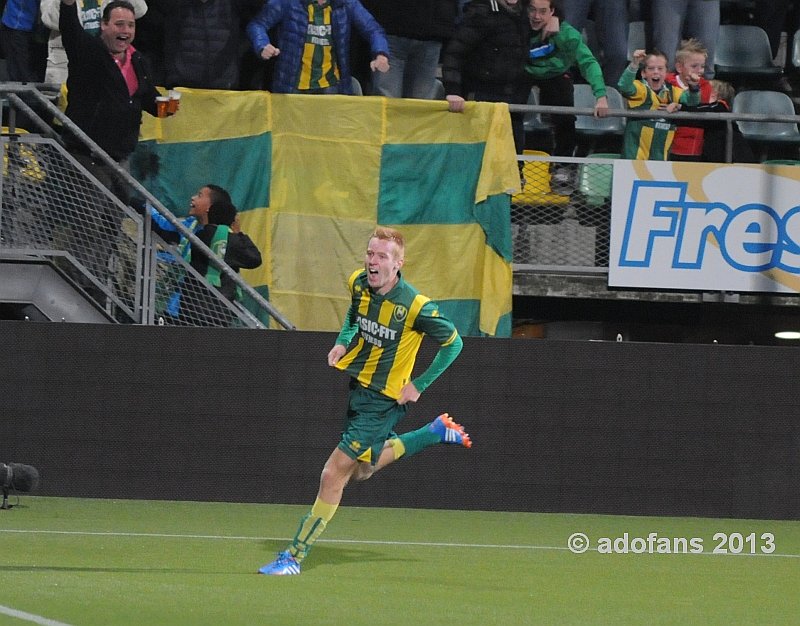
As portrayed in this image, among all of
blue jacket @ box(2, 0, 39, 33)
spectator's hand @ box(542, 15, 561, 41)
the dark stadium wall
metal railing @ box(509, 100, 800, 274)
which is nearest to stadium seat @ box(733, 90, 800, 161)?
metal railing @ box(509, 100, 800, 274)

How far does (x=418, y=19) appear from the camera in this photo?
47.5 ft

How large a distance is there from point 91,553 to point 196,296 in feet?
14.1

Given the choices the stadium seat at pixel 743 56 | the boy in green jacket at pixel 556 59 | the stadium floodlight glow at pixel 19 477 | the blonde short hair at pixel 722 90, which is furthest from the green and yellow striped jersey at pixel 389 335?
the stadium seat at pixel 743 56

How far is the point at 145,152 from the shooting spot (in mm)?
13617

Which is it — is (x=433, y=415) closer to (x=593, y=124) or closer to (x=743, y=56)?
(x=593, y=124)

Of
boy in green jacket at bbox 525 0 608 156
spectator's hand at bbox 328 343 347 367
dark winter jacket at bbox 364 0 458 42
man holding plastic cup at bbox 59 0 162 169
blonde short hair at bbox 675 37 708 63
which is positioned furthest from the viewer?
blonde short hair at bbox 675 37 708 63

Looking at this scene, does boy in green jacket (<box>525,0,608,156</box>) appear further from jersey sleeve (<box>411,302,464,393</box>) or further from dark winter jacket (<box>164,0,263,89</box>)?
jersey sleeve (<box>411,302,464,393</box>)

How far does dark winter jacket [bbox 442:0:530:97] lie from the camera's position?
14.1 meters

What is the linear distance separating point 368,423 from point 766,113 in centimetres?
759


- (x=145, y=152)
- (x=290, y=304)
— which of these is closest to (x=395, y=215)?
(x=290, y=304)

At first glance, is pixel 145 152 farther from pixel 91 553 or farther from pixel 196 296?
pixel 91 553

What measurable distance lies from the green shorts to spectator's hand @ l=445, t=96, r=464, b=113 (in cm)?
451

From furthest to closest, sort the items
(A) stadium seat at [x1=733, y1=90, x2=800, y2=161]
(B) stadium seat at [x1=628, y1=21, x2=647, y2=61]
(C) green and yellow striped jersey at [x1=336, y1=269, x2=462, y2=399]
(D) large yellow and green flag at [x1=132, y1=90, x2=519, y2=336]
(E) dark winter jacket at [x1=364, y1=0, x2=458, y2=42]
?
(B) stadium seat at [x1=628, y1=21, x2=647, y2=61]
(A) stadium seat at [x1=733, y1=90, x2=800, y2=161]
(E) dark winter jacket at [x1=364, y1=0, x2=458, y2=42]
(D) large yellow and green flag at [x1=132, y1=90, x2=519, y2=336]
(C) green and yellow striped jersey at [x1=336, y1=269, x2=462, y2=399]

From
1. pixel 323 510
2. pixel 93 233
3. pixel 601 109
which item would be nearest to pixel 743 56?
pixel 601 109
